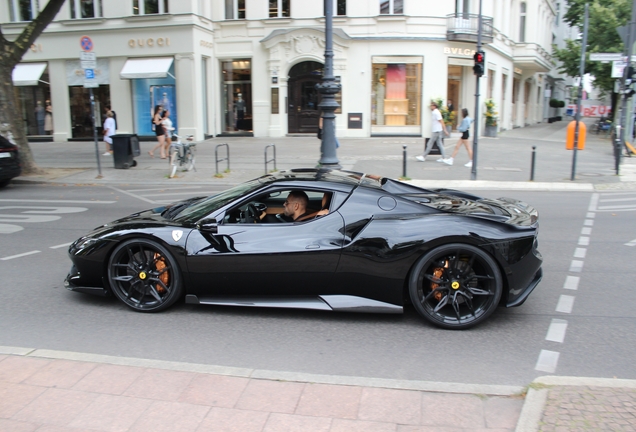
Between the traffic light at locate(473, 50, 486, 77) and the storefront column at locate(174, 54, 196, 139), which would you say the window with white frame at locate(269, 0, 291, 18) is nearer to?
the storefront column at locate(174, 54, 196, 139)

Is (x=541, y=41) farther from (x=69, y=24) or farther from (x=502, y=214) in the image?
(x=502, y=214)

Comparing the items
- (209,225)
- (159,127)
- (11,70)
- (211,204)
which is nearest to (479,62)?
(159,127)

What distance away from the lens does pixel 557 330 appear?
193 inches

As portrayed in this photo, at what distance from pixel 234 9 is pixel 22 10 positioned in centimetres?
1014

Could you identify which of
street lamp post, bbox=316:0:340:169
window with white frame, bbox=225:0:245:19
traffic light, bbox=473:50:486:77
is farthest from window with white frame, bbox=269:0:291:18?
street lamp post, bbox=316:0:340:169

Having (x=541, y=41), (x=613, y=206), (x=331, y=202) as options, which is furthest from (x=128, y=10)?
(x=541, y=41)

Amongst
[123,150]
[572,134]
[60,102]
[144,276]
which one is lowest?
[144,276]

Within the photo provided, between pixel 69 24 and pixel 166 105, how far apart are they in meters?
6.02

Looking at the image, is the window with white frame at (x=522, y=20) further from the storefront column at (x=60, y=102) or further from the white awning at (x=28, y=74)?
the white awning at (x=28, y=74)

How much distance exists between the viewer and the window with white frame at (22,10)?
2716 cm

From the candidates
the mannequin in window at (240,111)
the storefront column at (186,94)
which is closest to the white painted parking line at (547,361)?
the storefront column at (186,94)

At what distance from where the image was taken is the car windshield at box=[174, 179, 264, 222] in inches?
209

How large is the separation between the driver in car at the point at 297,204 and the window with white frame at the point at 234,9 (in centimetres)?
2424

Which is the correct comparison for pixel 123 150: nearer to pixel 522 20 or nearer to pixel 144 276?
pixel 144 276
